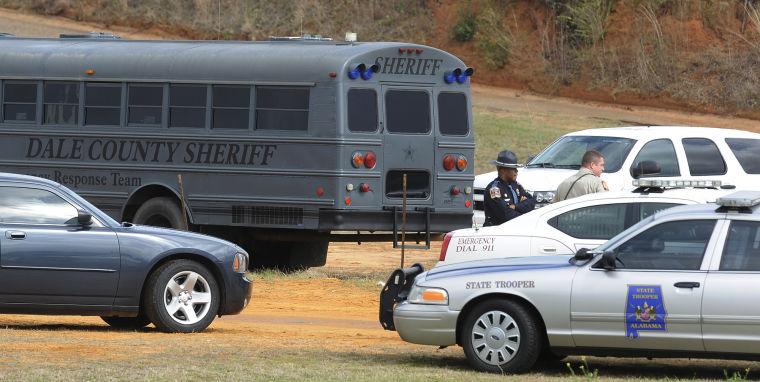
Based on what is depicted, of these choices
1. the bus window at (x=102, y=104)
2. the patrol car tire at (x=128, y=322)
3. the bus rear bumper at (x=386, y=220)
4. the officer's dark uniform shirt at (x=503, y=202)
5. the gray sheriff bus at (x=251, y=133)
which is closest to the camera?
the patrol car tire at (x=128, y=322)

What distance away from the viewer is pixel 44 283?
13.2 meters

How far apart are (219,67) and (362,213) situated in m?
2.53

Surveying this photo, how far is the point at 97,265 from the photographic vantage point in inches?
520

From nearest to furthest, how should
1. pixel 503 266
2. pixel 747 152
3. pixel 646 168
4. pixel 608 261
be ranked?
pixel 608 261
pixel 503 266
pixel 646 168
pixel 747 152

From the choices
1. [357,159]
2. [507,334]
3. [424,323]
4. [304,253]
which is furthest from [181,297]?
[304,253]

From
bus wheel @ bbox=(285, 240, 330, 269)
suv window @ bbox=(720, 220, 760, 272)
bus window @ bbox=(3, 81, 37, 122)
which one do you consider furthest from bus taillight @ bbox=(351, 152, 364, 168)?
suv window @ bbox=(720, 220, 760, 272)

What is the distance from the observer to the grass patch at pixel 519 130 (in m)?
33.2

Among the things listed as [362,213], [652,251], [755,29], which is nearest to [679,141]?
[362,213]

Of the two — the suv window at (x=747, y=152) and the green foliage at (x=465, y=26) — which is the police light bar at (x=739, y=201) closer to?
the suv window at (x=747, y=152)

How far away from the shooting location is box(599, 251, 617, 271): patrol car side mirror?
11.1m

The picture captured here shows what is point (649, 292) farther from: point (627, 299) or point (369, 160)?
point (369, 160)

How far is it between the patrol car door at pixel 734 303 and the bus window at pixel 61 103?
11175 millimetres

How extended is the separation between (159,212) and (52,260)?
6359 mm

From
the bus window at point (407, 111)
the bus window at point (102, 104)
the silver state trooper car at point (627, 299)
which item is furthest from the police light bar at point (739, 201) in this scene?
the bus window at point (102, 104)
